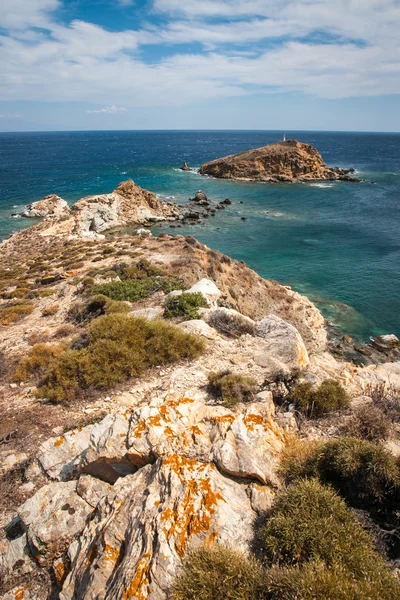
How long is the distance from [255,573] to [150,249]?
28.6m

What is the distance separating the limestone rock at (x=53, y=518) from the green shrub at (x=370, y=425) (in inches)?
224

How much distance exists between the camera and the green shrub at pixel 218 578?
4.02m

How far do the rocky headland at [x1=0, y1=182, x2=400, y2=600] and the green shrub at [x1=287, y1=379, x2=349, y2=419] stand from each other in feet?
0.12

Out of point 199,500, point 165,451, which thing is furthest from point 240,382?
point 199,500

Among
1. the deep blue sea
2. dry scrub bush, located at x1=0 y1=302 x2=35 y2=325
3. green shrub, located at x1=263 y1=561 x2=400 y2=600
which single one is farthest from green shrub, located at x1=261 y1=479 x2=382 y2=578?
the deep blue sea

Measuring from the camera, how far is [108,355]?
10.5m

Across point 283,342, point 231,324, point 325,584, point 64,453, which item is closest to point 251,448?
point 325,584

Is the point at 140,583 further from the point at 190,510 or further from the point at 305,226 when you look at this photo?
the point at 305,226

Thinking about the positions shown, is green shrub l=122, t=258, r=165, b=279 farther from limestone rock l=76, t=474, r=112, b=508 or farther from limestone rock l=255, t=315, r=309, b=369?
limestone rock l=76, t=474, r=112, b=508

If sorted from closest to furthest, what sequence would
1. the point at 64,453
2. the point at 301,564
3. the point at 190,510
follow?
the point at 301,564, the point at 190,510, the point at 64,453

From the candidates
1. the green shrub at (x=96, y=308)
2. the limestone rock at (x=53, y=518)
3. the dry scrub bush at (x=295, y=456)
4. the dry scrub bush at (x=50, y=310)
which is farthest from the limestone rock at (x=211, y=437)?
the dry scrub bush at (x=50, y=310)

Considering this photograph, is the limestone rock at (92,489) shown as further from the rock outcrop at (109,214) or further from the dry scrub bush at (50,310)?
the rock outcrop at (109,214)

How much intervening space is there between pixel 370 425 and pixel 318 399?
131 centimetres

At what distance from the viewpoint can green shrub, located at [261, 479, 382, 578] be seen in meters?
4.26
